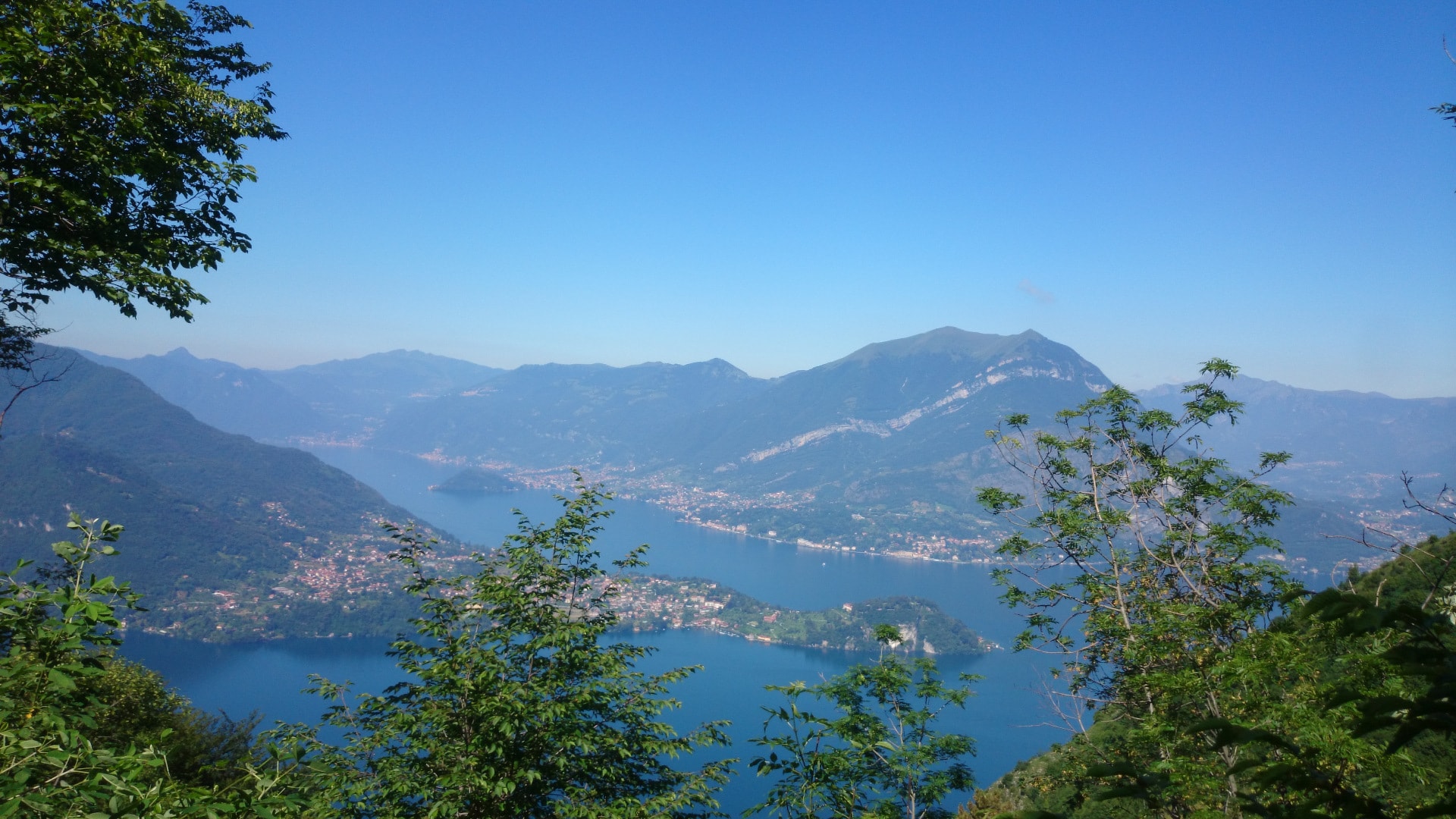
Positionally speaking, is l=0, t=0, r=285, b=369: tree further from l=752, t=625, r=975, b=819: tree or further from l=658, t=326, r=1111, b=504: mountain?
l=658, t=326, r=1111, b=504: mountain

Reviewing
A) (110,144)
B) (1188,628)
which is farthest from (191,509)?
(1188,628)

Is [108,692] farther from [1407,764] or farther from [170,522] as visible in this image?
[170,522]

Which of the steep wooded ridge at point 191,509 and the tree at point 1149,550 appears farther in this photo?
the steep wooded ridge at point 191,509

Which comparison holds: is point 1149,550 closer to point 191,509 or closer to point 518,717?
point 518,717

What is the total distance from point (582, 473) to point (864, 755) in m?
38.0

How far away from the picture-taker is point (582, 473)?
4141 centimetres

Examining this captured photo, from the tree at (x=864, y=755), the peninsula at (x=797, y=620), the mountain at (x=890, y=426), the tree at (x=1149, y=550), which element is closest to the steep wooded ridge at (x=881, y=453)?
the mountain at (x=890, y=426)

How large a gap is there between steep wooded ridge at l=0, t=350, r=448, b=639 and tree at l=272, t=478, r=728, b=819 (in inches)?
1596

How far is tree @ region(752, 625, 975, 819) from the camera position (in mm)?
4273

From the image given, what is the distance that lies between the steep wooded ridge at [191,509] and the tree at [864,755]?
42.9 meters

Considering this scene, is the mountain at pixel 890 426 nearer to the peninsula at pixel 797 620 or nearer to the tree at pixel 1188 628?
the peninsula at pixel 797 620

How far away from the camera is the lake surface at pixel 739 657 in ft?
124

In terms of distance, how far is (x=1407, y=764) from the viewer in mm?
2496

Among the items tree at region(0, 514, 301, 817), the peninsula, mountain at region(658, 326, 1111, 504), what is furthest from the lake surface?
mountain at region(658, 326, 1111, 504)
